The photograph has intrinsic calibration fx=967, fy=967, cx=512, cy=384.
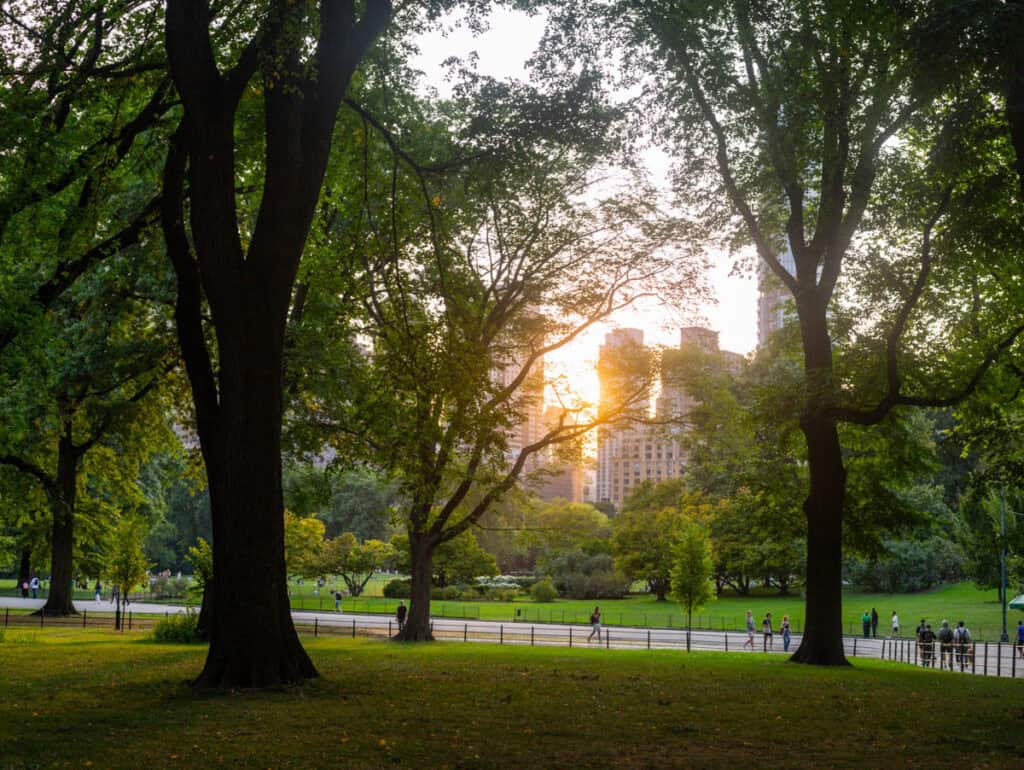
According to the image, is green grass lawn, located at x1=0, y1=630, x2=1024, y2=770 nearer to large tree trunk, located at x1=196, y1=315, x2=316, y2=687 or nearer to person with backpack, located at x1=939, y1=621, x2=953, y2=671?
large tree trunk, located at x1=196, y1=315, x2=316, y2=687

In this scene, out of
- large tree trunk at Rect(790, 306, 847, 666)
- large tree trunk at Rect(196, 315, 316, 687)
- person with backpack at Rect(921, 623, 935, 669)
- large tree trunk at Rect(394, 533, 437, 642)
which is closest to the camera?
large tree trunk at Rect(196, 315, 316, 687)

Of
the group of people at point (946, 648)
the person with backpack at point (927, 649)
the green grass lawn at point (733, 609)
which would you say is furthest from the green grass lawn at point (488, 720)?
the green grass lawn at point (733, 609)

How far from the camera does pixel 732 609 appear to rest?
6372 cm

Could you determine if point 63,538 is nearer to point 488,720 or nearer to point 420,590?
point 420,590

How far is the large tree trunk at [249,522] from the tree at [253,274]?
1cm

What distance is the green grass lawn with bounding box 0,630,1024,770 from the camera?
7.75m

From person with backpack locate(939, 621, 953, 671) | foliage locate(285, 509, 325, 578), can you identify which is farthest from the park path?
foliage locate(285, 509, 325, 578)

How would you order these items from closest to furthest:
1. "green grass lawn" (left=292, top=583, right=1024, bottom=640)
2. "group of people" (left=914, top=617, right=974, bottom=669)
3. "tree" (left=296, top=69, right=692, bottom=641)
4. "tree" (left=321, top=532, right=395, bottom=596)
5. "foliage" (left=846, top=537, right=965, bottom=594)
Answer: "tree" (left=296, top=69, right=692, bottom=641) < "group of people" (left=914, top=617, right=974, bottom=669) < "green grass lawn" (left=292, top=583, right=1024, bottom=640) < "tree" (left=321, top=532, right=395, bottom=596) < "foliage" (left=846, top=537, right=965, bottom=594)

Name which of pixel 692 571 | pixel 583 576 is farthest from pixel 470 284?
pixel 583 576

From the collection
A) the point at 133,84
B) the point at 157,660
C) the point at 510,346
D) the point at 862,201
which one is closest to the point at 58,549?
the point at 510,346

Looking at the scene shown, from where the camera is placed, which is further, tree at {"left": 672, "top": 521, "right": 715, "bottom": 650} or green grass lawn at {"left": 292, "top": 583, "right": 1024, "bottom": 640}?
→ green grass lawn at {"left": 292, "top": 583, "right": 1024, "bottom": 640}

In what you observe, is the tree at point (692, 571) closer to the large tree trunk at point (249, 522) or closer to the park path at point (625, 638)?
the park path at point (625, 638)

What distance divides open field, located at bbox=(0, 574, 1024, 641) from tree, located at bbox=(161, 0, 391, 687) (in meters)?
38.5

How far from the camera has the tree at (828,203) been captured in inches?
728
